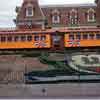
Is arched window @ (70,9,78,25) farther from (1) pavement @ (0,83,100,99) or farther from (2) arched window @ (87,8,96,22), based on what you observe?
(1) pavement @ (0,83,100,99)

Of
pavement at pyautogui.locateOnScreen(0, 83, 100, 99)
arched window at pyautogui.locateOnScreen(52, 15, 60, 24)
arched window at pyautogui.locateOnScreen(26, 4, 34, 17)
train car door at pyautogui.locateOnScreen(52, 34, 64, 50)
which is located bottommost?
pavement at pyautogui.locateOnScreen(0, 83, 100, 99)

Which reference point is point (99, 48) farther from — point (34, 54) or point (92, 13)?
point (92, 13)

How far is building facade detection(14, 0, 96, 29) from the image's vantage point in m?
53.3

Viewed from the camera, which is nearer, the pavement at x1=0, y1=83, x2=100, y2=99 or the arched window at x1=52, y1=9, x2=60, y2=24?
the pavement at x1=0, y1=83, x2=100, y2=99

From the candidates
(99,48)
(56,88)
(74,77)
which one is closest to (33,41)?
(99,48)

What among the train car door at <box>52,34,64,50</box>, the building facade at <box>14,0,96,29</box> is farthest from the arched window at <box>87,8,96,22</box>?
the train car door at <box>52,34,64,50</box>

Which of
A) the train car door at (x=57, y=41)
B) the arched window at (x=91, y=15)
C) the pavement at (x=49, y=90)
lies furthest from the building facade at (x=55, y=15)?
the pavement at (x=49, y=90)

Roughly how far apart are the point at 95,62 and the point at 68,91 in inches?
394

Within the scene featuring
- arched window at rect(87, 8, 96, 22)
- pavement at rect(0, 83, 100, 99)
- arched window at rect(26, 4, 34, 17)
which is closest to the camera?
pavement at rect(0, 83, 100, 99)

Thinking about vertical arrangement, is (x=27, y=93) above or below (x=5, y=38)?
below

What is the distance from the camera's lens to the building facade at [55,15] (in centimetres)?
5328

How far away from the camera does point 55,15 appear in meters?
55.5

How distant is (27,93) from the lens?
61.6 ft

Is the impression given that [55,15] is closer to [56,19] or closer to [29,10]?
[56,19]
